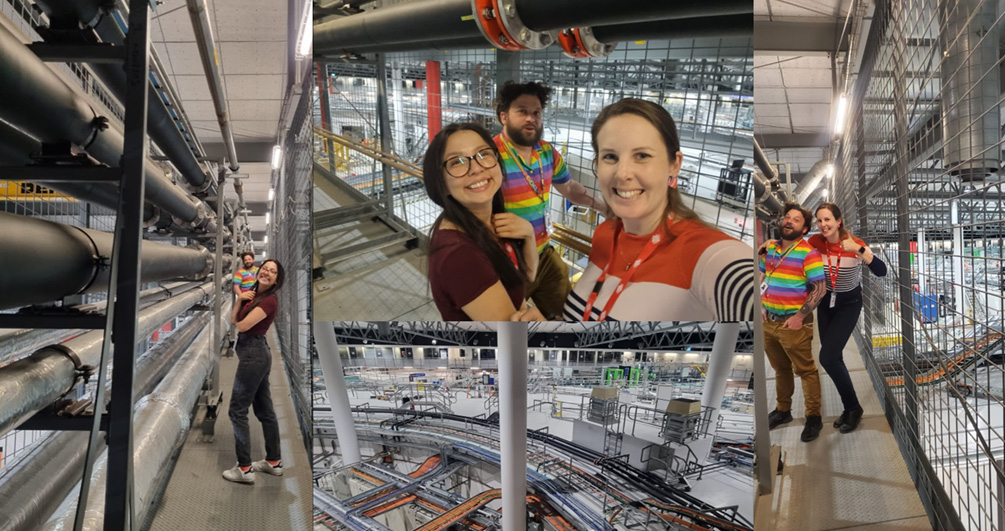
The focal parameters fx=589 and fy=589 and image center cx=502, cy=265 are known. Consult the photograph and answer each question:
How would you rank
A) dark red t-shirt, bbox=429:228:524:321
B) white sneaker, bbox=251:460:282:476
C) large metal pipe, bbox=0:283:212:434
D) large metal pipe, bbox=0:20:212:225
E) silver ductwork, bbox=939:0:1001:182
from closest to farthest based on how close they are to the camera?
large metal pipe, bbox=0:20:212:225
large metal pipe, bbox=0:283:212:434
silver ductwork, bbox=939:0:1001:182
dark red t-shirt, bbox=429:228:524:321
white sneaker, bbox=251:460:282:476

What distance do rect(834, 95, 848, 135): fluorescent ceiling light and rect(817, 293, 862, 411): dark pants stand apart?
1254 millimetres

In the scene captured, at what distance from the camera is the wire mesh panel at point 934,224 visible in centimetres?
148

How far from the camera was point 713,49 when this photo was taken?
164cm

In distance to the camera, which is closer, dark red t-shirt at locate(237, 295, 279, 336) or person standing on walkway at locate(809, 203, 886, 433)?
person standing on walkway at locate(809, 203, 886, 433)

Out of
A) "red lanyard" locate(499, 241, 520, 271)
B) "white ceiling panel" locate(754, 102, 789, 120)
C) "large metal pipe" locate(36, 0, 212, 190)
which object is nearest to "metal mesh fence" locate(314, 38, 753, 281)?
"red lanyard" locate(499, 241, 520, 271)

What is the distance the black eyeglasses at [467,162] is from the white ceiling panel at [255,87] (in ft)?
13.9

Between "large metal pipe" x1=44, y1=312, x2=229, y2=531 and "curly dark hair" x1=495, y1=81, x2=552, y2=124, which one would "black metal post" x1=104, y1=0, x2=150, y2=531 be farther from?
"curly dark hair" x1=495, y1=81, x2=552, y2=124

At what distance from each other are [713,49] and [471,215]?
0.83 meters

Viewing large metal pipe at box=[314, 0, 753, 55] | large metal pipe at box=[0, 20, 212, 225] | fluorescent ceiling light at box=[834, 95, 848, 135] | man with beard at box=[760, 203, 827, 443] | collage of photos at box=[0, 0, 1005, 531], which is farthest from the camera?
fluorescent ceiling light at box=[834, 95, 848, 135]

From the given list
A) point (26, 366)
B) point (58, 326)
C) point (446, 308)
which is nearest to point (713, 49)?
point (446, 308)

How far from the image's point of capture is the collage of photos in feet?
4.35

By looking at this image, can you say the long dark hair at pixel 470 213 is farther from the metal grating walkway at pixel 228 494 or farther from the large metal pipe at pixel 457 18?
the metal grating walkway at pixel 228 494

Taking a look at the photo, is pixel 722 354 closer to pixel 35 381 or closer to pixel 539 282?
pixel 539 282

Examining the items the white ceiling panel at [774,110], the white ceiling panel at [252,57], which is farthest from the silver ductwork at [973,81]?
the white ceiling panel at [252,57]
